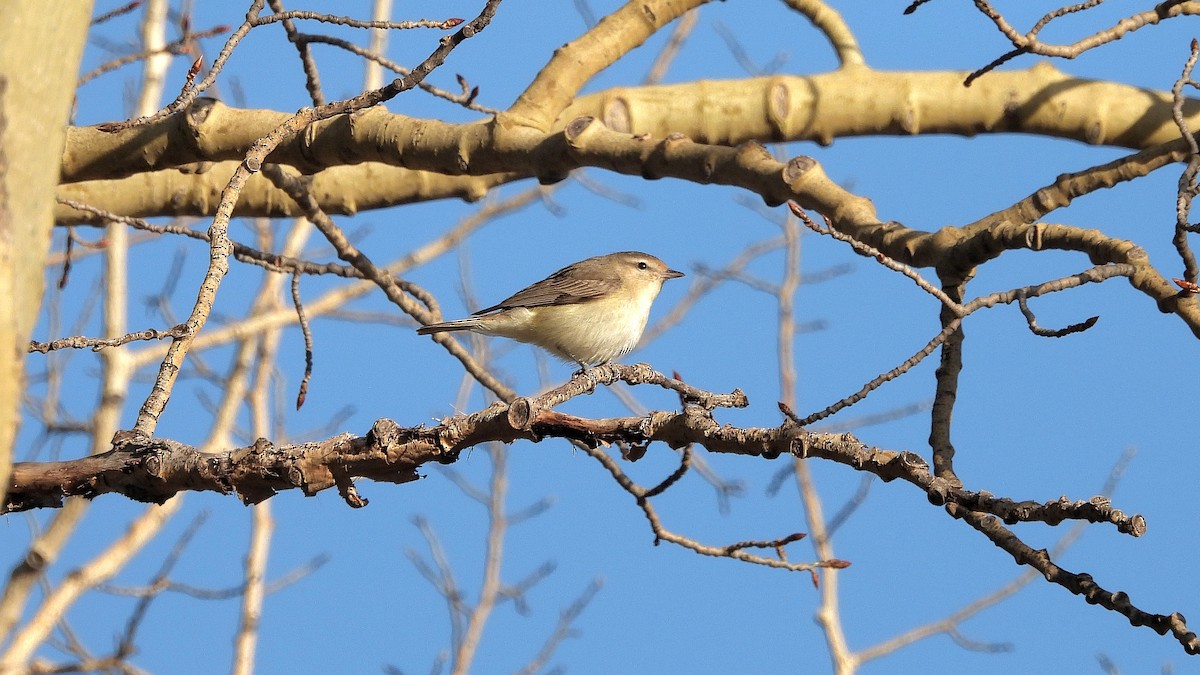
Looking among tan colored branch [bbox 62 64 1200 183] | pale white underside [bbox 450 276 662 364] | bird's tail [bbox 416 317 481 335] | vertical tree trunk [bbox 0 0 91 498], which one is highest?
tan colored branch [bbox 62 64 1200 183]

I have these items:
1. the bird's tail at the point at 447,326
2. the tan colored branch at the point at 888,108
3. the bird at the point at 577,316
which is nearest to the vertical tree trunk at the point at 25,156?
the bird's tail at the point at 447,326

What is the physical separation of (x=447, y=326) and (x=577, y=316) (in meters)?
1.11

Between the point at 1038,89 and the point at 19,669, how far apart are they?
266 inches

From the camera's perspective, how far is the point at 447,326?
5.26 metres

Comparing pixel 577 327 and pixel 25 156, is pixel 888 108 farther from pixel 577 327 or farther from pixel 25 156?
pixel 25 156

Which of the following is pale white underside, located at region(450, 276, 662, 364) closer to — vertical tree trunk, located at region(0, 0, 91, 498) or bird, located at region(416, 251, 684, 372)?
bird, located at region(416, 251, 684, 372)

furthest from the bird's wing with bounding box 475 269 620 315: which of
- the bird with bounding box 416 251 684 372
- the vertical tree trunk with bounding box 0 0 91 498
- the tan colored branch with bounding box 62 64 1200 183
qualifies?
the vertical tree trunk with bounding box 0 0 91 498

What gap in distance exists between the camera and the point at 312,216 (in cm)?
473

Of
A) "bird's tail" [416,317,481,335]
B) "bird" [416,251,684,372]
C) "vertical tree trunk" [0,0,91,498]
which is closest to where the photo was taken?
"vertical tree trunk" [0,0,91,498]

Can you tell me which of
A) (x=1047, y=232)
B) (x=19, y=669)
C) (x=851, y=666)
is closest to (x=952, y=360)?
(x=1047, y=232)

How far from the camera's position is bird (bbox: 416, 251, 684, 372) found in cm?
619

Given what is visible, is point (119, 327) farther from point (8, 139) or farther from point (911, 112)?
point (8, 139)

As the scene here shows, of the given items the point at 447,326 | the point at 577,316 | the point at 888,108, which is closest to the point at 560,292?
the point at 577,316

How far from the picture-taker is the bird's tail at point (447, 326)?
16.8 feet
